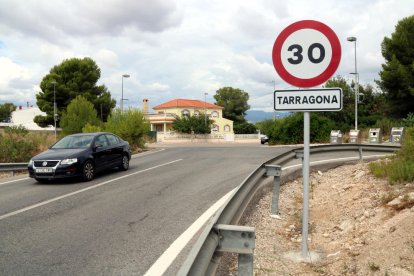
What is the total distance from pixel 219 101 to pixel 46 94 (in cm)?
5401

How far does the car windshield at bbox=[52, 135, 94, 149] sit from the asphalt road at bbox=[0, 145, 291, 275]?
1.28 metres

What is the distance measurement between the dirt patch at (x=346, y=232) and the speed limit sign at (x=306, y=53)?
6.14ft

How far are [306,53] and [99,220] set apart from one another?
13.7ft

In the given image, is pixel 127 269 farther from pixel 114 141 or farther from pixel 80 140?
pixel 114 141

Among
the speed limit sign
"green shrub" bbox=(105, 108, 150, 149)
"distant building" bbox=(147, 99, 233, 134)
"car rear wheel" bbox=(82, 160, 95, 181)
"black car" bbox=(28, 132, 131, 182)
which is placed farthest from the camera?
"distant building" bbox=(147, 99, 233, 134)

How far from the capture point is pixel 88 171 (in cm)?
1081

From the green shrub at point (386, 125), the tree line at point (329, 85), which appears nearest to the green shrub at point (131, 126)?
the tree line at point (329, 85)

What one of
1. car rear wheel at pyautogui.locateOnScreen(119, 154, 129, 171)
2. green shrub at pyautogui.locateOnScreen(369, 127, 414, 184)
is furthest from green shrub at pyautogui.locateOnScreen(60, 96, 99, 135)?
green shrub at pyautogui.locateOnScreen(369, 127, 414, 184)

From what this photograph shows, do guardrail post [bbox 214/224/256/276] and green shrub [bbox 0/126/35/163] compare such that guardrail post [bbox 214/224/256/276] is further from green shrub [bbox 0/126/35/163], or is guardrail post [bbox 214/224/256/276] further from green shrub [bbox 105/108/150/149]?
green shrub [bbox 105/108/150/149]

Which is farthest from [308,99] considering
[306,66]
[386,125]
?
[386,125]

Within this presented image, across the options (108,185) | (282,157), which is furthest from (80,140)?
(282,157)

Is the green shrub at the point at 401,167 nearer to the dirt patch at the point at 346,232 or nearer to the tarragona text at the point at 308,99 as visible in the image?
the dirt patch at the point at 346,232

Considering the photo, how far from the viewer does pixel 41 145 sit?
63.3ft

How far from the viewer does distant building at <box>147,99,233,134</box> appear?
73.2 meters
